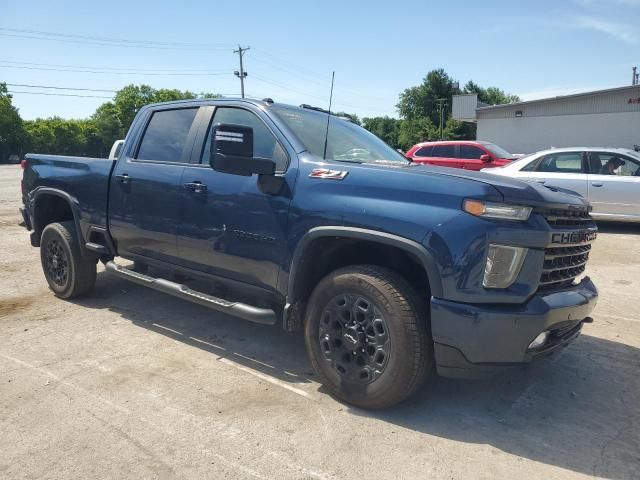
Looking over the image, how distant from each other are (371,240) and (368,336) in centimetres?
60

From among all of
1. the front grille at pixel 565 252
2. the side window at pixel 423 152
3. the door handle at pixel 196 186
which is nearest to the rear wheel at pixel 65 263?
the door handle at pixel 196 186

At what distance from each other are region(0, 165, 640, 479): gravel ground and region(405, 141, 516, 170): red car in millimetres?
9991

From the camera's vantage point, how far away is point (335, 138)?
407 cm

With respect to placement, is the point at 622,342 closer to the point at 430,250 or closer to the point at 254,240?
the point at 430,250

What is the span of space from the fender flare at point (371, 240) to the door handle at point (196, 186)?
1040mm

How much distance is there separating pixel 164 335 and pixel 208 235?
3.95 ft

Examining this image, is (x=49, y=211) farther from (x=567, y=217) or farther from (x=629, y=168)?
(x=629, y=168)

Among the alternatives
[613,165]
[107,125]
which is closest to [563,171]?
[613,165]

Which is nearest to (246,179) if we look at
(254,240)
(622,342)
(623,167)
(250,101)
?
(254,240)

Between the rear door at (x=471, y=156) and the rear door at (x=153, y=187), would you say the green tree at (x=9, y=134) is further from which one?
the rear door at (x=153, y=187)

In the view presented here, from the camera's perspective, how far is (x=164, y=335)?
4574 millimetres

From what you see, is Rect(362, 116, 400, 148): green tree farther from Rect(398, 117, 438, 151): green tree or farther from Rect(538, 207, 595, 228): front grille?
Rect(538, 207, 595, 228): front grille

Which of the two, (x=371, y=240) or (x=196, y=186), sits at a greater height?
(x=196, y=186)

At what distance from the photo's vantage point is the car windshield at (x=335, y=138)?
382 cm
